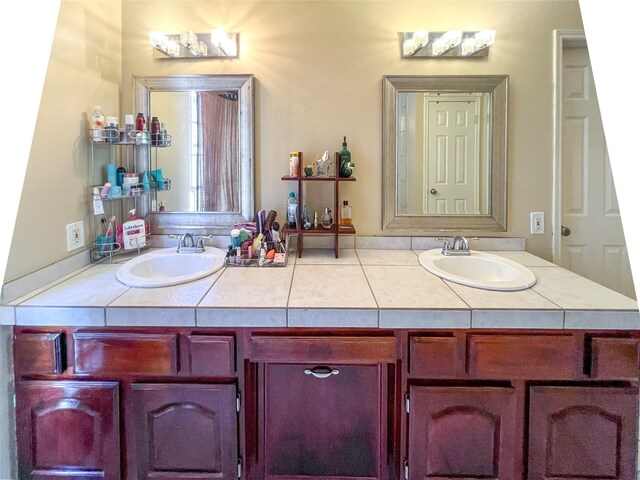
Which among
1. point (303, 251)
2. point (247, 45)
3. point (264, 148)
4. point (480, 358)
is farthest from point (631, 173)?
point (247, 45)

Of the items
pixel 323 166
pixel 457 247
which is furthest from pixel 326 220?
pixel 457 247

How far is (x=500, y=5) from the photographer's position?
1.97 meters

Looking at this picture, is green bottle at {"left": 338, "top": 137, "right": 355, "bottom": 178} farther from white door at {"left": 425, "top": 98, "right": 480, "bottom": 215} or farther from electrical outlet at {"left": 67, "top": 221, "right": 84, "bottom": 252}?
electrical outlet at {"left": 67, "top": 221, "right": 84, "bottom": 252}

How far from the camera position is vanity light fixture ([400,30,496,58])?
6.27ft

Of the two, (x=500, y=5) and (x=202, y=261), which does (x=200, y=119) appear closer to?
(x=202, y=261)

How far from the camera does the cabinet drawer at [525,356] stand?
1.28m

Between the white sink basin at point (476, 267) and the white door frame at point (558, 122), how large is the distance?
410 millimetres

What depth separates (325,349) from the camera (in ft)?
4.28

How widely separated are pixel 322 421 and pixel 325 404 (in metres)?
0.06

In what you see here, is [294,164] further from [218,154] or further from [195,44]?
[195,44]

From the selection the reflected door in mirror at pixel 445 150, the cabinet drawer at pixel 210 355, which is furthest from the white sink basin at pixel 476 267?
the cabinet drawer at pixel 210 355

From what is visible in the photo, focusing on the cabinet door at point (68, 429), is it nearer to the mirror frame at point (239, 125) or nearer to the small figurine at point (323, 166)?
the mirror frame at point (239, 125)

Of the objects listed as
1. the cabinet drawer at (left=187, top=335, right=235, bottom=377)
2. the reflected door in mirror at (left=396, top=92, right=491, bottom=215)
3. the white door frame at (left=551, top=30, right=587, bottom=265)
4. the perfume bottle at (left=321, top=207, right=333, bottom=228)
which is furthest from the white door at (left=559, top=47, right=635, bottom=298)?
the cabinet drawer at (left=187, top=335, right=235, bottom=377)

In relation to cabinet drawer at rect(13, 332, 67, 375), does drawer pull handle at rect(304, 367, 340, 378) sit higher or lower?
lower
